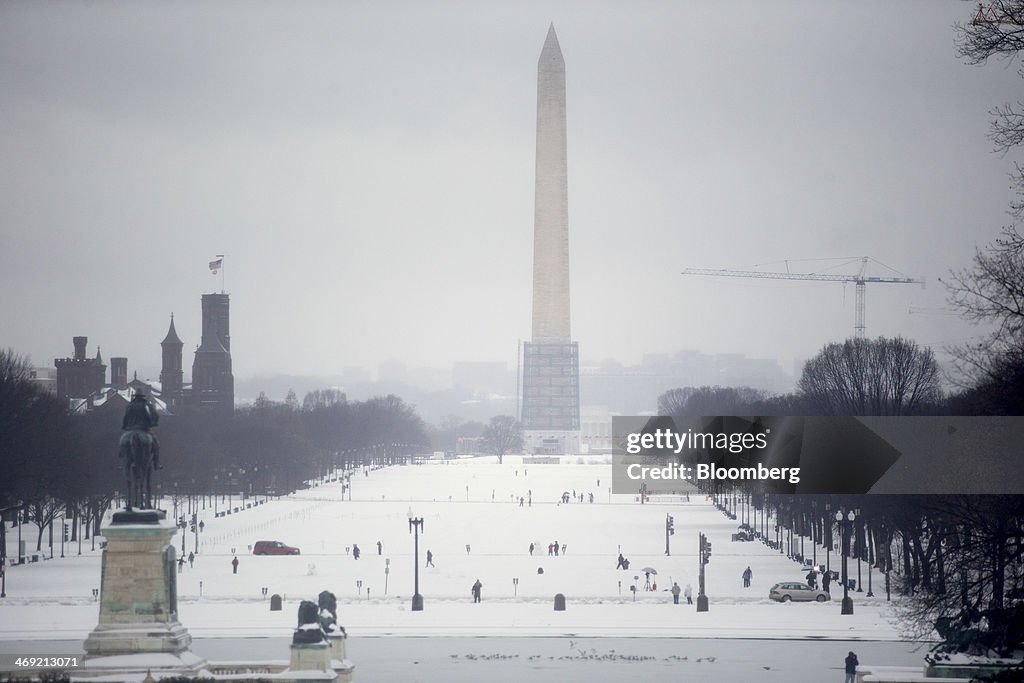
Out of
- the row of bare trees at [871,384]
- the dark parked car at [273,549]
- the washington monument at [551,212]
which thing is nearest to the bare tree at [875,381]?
the row of bare trees at [871,384]

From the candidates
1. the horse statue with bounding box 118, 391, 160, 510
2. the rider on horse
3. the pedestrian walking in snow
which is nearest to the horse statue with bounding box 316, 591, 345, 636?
the horse statue with bounding box 118, 391, 160, 510

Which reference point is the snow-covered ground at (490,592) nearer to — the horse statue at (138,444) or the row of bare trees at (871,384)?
the row of bare trees at (871,384)

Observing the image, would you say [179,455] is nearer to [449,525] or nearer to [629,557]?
[449,525]

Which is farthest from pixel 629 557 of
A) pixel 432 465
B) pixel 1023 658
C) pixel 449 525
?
pixel 432 465

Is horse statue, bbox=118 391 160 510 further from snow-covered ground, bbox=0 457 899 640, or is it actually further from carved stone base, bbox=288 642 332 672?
snow-covered ground, bbox=0 457 899 640

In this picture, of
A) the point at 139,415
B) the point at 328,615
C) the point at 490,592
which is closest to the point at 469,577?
the point at 490,592

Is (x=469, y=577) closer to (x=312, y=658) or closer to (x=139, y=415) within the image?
(x=312, y=658)

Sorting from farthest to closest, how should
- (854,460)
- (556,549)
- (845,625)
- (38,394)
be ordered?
(38,394) < (556,549) < (854,460) < (845,625)
